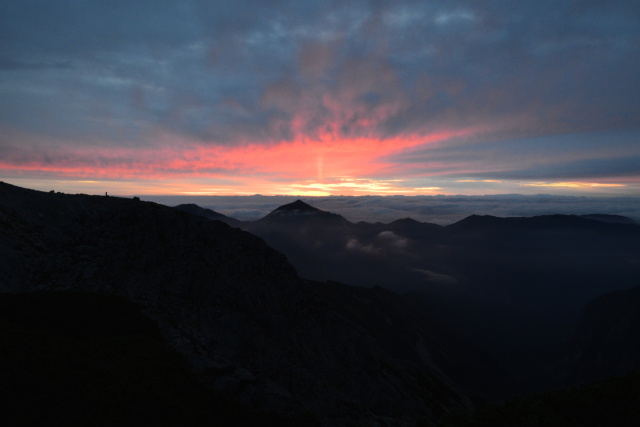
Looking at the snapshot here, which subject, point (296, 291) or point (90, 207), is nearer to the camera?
point (90, 207)

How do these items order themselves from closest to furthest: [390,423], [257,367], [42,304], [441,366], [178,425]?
[178,425] → [42,304] → [390,423] → [257,367] → [441,366]

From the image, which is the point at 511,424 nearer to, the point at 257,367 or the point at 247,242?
the point at 257,367

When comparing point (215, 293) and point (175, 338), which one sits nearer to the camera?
point (175, 338)

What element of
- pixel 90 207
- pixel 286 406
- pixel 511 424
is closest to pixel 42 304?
pixel 286 406

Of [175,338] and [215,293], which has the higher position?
[175,338]

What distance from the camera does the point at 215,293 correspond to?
179 feet

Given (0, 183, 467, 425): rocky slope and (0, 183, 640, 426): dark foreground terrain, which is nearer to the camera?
(0, 183, 640, 426): dark foreground terrain

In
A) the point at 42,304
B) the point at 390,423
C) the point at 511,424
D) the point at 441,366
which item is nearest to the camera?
the point at 511,424

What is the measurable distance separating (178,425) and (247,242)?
5689cm

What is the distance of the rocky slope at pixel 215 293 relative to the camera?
107ft

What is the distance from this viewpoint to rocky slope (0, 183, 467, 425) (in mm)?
32500

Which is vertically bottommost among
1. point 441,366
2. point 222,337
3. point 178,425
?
point 441,366

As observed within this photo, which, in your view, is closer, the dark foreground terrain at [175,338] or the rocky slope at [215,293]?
the dark foreground terrain at [175,338]

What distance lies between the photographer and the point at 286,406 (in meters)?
21.2
